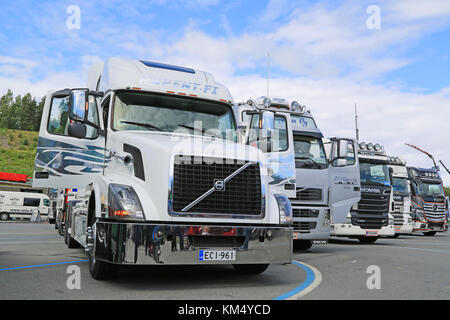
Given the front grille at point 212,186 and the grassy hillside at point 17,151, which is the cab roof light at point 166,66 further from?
the grassy hillside at point 17,151

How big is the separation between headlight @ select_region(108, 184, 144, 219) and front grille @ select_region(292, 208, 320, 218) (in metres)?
6.22

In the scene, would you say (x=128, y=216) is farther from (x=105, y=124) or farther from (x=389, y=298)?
(x=389, y=298)

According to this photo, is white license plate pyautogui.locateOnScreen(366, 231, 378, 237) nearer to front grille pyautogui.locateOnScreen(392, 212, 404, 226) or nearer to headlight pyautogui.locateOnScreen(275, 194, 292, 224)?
front grille pyautogui.locateOnScreen(392, 212, 404, 226)

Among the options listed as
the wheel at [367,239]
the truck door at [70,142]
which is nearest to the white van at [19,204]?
the wheel at [367,239]

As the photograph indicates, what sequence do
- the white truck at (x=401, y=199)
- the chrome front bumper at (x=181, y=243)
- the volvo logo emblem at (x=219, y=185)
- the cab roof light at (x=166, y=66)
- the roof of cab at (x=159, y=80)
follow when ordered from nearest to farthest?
the chrome front bumper at (x=181, y=243) → the volvo logo emblem at (x=219, y=185) → the roof of cab at (x=159, y=80) → the cab roof light at (x=166, y=66) → the white truck at (x=401, y=199)

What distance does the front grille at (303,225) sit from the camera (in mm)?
11508

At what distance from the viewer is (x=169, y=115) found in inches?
295

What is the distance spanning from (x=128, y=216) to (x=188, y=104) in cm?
250

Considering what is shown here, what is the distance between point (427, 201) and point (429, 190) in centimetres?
62

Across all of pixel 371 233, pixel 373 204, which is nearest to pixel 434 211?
pixel 373 204

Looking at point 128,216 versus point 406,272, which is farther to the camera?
point 406,272

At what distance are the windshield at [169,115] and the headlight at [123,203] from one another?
1399mm
